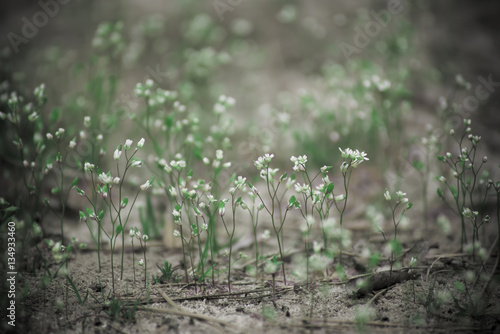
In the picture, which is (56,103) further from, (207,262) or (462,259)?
(462,259)

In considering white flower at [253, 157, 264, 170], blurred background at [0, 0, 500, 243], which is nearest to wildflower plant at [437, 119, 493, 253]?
blurred background at [0, 0, 500, 243]

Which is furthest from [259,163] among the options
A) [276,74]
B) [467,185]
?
[276,74]

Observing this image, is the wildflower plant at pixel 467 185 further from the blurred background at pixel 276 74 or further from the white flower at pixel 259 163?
the white flower at pixel 259 163

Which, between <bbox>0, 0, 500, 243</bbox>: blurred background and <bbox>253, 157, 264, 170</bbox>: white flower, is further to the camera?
<bbox>0, 0, 500, 243</bbox>: blurred background

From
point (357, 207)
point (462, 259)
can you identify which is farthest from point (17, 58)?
point (462, 259)

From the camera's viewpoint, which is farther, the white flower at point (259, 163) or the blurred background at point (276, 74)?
the blurred background at point (276, 74)

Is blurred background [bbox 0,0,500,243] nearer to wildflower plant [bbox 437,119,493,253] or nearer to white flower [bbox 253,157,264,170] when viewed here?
wildflower plant [bbox 437,119,493,253]

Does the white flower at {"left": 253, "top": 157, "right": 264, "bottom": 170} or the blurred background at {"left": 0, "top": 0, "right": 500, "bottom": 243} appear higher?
the blurred background at {"left": 0, "top": 0, "right": 500, "bottom": 243}

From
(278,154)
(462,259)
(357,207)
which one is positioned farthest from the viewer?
(278,154)

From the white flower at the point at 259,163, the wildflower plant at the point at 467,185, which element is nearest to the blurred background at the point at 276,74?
the wildflower plant at the point at 467,185

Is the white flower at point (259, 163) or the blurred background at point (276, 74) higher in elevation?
the blurred background at point (276, 74)

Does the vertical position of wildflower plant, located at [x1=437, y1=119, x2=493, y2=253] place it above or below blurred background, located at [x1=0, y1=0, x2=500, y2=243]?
below
